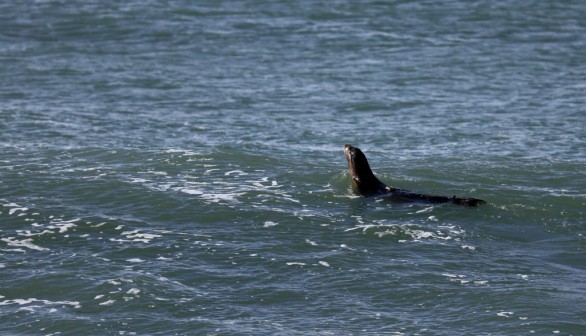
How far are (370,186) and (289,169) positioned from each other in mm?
2128

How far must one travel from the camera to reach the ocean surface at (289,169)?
10898mm

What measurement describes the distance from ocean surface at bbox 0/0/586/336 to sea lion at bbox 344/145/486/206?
20 centimetres

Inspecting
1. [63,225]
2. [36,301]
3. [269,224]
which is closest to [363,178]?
[269,224]

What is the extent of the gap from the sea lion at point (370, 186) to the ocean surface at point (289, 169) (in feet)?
0.66

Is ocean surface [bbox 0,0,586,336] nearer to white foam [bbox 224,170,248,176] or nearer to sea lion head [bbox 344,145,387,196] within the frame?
white foam [bbox 224,170,248,176]

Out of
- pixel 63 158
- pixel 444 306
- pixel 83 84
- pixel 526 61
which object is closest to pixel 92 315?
pixel 444 306

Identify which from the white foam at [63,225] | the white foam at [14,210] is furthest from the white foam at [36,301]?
the white foam at [14,210]

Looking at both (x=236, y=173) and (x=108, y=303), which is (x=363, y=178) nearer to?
(x=236, y=173)

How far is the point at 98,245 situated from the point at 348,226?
297 centimetres

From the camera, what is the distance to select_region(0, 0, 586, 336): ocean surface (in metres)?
10.9

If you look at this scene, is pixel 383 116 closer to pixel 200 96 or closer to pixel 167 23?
pixel 200 96

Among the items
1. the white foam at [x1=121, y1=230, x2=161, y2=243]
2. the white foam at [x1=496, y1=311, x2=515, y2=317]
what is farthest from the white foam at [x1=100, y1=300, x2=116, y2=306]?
the white foam at [x1=496, y1=311, x2=515, y2=317]

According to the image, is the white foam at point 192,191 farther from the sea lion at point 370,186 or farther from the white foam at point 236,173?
the sea lion at point 370,186

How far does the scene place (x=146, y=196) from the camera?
1471 centimetres
